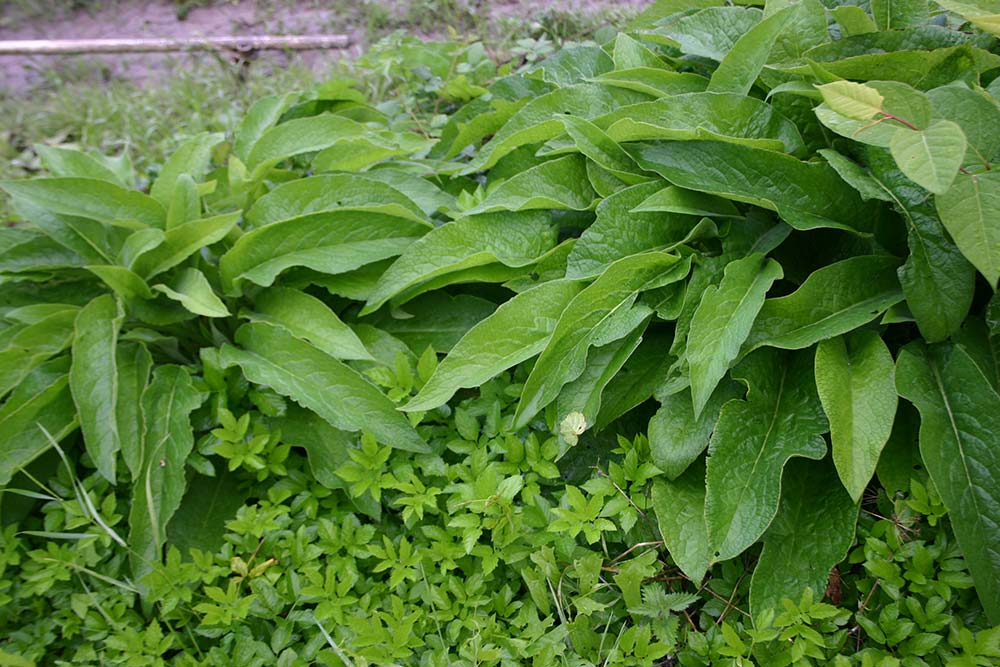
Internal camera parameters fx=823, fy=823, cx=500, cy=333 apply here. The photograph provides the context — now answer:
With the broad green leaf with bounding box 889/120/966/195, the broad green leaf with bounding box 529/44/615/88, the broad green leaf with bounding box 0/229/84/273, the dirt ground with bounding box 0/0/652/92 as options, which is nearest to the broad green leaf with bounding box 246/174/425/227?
the broad green leaf with bounding box 0/229/84/273

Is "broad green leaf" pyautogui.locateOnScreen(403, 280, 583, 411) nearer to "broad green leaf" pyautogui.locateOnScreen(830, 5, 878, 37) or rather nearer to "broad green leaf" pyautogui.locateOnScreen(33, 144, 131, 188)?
"broad green leaf" pyautogui.locateOnScreen(830, 5, 878, 37)

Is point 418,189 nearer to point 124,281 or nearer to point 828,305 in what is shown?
point 124,281

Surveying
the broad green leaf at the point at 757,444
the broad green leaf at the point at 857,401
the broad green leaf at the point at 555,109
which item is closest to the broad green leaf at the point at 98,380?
the broad green leaf at the point at 555,109

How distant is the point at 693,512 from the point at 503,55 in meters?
2.78

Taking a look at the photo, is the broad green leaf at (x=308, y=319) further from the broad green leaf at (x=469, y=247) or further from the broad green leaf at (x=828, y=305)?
the broad green leaf at (x=828, y=305)

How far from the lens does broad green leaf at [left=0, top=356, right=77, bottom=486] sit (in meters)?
2.00

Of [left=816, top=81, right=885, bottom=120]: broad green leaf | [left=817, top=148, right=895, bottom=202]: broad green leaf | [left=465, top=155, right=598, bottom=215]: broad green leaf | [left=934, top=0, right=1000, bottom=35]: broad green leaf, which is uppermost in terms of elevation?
[left=934, top=0, right=1000, bottom=35]: broad green leaf

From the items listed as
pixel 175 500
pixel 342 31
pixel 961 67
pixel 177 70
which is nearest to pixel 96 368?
pixel 175 500

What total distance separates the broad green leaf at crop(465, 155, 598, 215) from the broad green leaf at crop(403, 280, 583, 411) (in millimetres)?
270

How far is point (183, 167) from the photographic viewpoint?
2.50m

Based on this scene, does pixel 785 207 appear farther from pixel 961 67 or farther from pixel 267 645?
pixel 267 645

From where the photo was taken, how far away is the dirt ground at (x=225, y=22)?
14.4 feet

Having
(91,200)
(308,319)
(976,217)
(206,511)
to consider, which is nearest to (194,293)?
(308,319)

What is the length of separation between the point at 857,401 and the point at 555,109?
3.82 ft
